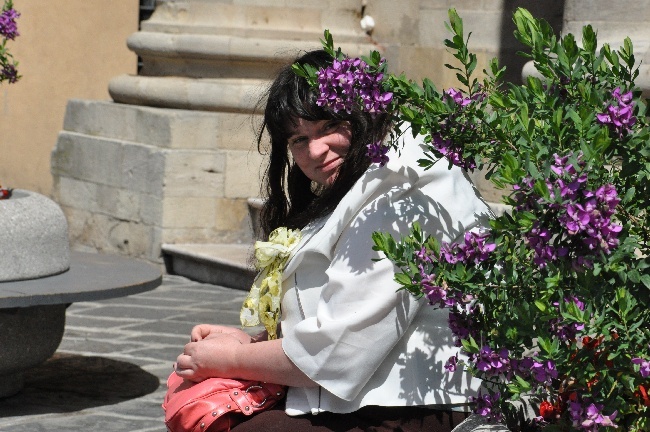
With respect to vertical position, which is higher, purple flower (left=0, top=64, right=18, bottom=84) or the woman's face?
the woman's face

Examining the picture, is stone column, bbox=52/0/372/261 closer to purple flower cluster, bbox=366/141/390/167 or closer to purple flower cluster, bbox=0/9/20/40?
purple flower cluster, bbox=0/9/20/40

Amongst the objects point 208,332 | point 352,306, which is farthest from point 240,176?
point 352,306

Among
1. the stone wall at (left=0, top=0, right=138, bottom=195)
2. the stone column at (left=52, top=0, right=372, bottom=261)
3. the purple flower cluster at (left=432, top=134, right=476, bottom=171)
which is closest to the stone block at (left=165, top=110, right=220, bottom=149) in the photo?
the stone column at (left=52, top=0, right=372, bottom=261)

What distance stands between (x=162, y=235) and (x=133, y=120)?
2.86ft

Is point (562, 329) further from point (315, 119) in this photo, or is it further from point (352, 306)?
point (315, 119)

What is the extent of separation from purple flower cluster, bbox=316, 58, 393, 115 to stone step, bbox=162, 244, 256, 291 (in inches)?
204

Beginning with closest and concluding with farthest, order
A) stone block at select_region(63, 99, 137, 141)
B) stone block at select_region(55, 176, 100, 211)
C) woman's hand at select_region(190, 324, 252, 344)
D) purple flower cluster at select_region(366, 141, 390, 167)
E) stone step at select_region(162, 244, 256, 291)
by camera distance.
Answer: purple flower cluster at select_region(366, 141, 390, 167) < woman's hand at select_region(190, 324, 252, 344) < stone step at select_region(162, 244, 256, 291) < stone block at select_region(63, 99, 137, 141) < stone block at select_region(55, 176, 100, 211)

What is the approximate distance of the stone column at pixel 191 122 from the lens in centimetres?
866

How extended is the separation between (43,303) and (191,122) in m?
4.09

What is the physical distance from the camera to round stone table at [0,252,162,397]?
186 inches

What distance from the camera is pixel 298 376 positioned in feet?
10.1

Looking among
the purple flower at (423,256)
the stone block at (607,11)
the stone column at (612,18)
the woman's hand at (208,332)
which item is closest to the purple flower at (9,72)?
the stone column at (612,18)

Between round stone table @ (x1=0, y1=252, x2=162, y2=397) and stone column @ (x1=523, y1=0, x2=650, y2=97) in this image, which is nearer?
round stone table @ (x1=0, y1=252, x2=162, y2=397)

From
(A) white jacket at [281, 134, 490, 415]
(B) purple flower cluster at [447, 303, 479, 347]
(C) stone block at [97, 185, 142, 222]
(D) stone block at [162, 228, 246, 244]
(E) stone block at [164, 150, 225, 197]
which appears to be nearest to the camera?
(B) purple flower cluster at [447, 303, 479, 347]
